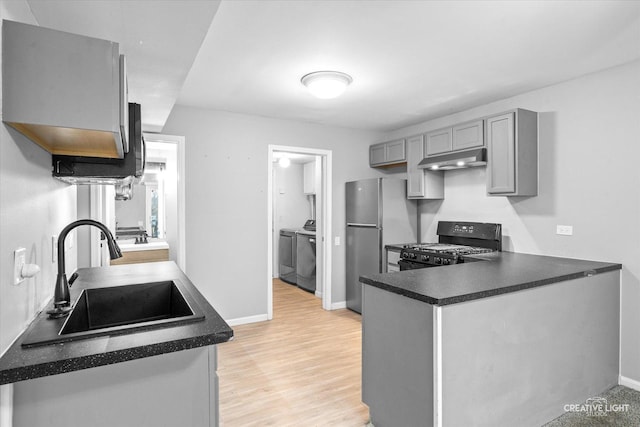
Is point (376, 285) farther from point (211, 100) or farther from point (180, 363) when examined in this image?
point (211, 100)

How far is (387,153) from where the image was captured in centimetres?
472

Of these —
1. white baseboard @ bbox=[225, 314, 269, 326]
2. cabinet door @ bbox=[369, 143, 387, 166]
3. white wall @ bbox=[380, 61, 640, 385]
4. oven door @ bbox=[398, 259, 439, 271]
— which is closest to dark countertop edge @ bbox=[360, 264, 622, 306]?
white wall @ bbox=[380, 61, 640, 385]

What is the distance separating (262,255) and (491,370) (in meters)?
2.91

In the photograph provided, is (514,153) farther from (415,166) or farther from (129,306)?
(129,306)

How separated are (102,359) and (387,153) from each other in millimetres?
4179

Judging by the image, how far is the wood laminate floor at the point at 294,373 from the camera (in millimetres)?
2330

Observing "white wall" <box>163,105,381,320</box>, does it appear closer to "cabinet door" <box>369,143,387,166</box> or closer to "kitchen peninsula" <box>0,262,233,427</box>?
"cabinet door" <box>369,143,387,166</box>

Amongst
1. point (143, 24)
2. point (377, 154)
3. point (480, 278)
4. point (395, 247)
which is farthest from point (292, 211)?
point (143, 24)

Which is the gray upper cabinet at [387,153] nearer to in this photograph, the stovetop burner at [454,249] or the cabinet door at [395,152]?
the cabinet door at [395,152]

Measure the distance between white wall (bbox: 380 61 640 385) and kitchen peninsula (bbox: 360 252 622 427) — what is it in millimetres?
315

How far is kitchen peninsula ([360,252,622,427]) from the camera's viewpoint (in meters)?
1.81

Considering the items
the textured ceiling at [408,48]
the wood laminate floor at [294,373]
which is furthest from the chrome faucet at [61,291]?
the textured ceiling at [408,48]

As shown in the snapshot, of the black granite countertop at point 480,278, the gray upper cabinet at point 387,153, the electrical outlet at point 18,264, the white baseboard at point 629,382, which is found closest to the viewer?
the electrical outlet at point 18,264

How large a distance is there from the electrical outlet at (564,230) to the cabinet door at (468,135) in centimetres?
103
